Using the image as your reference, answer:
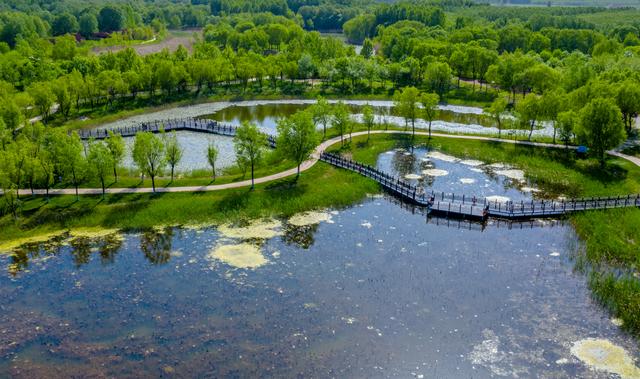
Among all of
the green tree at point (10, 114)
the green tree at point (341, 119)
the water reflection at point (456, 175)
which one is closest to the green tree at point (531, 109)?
the water reflection at point (456, 175)

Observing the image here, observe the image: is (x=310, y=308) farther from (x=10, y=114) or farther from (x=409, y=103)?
(x=10, y=114)

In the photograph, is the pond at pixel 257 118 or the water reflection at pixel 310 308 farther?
the pond at pixel 257 118

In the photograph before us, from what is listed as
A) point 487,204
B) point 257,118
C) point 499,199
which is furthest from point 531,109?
point 257,118

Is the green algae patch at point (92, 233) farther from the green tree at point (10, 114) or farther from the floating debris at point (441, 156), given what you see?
the floating debris at point (441, 156)

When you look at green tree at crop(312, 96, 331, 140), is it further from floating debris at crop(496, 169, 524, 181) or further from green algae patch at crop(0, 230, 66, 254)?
green algae patch at crop(0, 230, 66, 254)

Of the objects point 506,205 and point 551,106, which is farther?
point 551,106

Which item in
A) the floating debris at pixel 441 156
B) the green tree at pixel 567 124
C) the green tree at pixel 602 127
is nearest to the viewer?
the green tree at pixel 602 127
